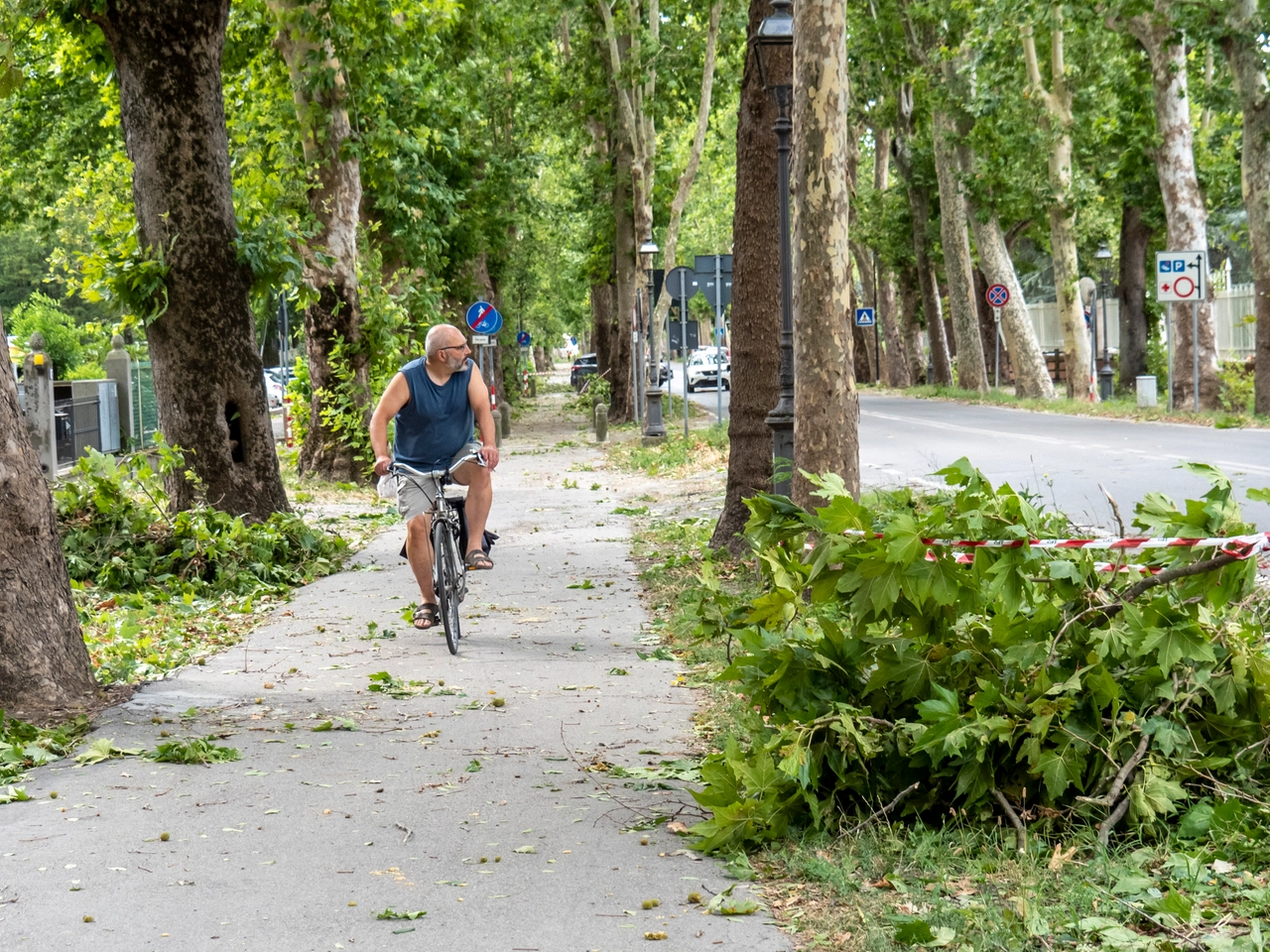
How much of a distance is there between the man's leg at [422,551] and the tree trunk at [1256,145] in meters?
19.7

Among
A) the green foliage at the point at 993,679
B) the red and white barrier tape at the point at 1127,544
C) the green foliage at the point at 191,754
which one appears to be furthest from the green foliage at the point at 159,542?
the red and white barrier tape at the point at 1127,544

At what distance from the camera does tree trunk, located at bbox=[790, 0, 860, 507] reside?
8875mm

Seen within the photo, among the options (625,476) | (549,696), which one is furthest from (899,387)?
(549,696)

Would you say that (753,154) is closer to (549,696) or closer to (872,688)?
(549,696)

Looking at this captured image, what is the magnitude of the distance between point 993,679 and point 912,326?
5037cm

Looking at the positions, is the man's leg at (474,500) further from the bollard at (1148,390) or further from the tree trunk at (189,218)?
the bollard at (1148,390)

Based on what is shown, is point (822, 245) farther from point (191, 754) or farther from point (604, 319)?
point (604, 319)

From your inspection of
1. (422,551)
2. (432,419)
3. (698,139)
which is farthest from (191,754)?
(698,139)

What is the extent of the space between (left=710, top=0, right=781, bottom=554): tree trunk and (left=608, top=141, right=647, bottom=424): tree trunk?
22766mm

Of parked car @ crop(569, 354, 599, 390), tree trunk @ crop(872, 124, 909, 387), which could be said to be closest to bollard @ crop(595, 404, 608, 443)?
tree trunk @ crop(872, 124, 909, 387)

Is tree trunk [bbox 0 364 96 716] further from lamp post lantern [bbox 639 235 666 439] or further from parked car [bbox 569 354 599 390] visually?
parked car [bbox 569 354 599 390]

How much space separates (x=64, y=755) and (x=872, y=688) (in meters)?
3.49

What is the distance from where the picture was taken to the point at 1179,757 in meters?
4.90

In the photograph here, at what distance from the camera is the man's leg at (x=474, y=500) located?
967 cm
